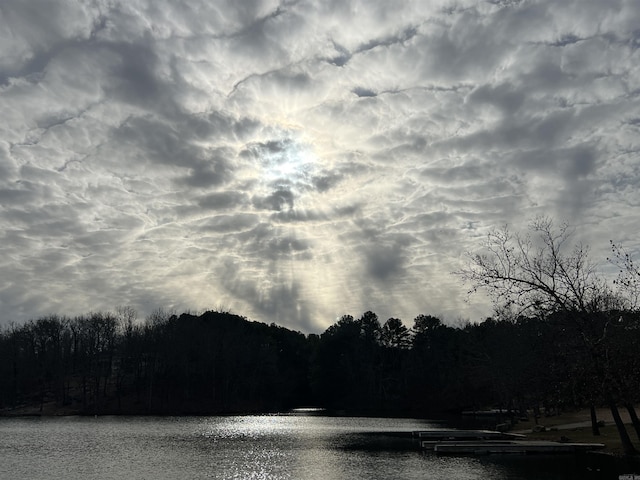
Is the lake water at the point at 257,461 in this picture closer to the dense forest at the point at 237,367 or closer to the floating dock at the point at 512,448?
the floating dock at the point at 512,448

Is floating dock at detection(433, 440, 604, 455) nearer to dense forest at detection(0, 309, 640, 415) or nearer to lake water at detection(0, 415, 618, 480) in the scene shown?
lake water at detection(0, 415, 618, 480)

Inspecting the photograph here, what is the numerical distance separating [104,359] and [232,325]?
116ft

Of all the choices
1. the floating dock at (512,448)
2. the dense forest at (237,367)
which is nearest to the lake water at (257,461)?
the floating dock at (512,448)

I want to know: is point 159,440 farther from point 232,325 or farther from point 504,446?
point 232,325

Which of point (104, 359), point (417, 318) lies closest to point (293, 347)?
point (417, 318)

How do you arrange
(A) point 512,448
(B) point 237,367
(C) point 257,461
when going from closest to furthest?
(C) point 257,461 → (A) point 512,448 → (B) point 237,367

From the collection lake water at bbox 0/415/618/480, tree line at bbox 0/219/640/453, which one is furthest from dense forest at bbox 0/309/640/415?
lake water at bbox 0/415/618/480

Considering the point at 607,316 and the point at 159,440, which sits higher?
the point at 607,316

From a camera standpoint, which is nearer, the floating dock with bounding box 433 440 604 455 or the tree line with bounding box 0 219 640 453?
the floating dock with bounding box 433 440 604 455

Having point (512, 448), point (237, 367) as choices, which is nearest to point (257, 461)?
point (512, 448)

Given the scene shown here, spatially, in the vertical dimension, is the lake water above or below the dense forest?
below

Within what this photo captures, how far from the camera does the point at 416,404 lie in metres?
149

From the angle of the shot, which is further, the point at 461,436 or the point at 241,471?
the point at 461,436

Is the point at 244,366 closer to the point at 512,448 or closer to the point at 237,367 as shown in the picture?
the point at 237,367
